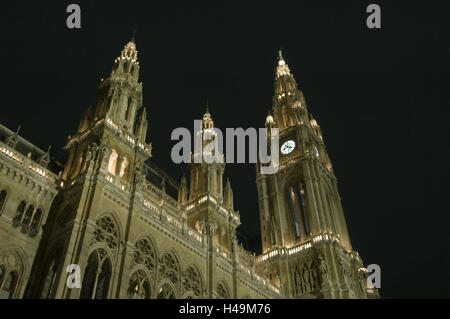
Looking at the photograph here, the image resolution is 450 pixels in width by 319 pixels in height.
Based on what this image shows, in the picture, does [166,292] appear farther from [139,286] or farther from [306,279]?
[306,279]

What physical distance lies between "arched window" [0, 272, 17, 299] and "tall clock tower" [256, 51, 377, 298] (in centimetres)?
3360

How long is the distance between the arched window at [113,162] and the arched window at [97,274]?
8.16 m

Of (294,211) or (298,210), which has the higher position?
(294,211)

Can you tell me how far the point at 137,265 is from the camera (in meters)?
31.4

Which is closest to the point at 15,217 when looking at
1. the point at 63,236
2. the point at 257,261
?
the point at 63,236

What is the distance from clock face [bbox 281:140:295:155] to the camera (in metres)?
67.5

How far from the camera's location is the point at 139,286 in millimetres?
31062

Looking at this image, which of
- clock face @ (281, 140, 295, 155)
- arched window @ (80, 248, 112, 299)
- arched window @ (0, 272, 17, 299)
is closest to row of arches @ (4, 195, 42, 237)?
arched window @ (0, 272, 17, 299)

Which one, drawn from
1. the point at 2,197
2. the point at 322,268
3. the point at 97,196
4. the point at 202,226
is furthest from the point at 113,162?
the point at 322,268

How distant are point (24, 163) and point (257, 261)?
35646 mm

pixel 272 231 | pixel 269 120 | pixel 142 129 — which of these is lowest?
pixel 272 231

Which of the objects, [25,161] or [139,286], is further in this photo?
[139,286]

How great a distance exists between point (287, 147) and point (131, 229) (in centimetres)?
4143
